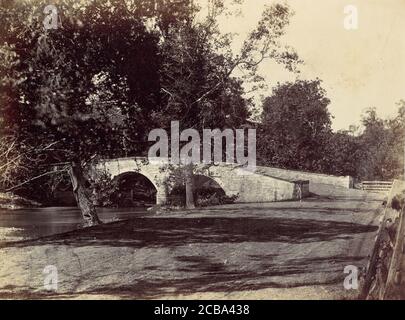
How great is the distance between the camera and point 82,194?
745 cm

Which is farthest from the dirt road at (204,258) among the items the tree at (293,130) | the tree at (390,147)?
the tree at (293,130)

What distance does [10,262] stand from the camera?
16.2ft

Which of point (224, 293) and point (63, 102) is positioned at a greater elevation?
point (63, 102)

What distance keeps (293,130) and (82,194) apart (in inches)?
177

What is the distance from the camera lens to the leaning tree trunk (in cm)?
730

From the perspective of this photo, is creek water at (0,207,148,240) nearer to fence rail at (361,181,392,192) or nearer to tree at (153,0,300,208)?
tree at (153,0,300,208)

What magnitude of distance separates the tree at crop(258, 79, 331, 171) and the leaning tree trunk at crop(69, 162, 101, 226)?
2520 millimetres

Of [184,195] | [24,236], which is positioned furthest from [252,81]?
[24,236]

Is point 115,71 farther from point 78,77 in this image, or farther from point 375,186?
point 375,186

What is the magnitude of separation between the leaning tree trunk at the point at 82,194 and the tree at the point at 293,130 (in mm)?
2520

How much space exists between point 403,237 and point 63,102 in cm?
310

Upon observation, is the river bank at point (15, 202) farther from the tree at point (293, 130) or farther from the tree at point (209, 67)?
the tree at point (209, 67)

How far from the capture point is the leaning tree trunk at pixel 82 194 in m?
7.30

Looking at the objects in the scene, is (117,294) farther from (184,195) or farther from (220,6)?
(184,195)
